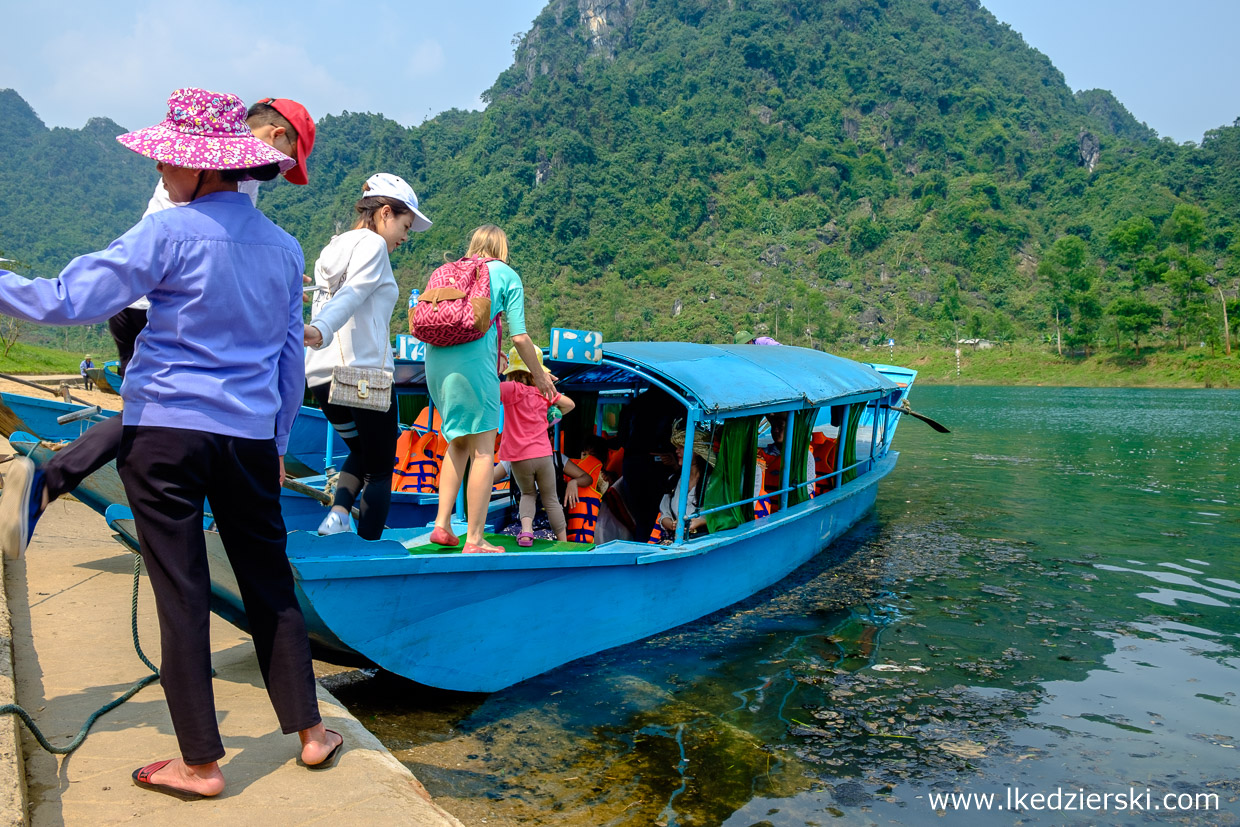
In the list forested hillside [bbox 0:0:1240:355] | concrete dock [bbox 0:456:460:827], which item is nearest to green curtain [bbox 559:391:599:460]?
concrete dock [bbox 0:456:460:827]

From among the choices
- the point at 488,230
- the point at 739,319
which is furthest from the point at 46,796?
the point at 739,319

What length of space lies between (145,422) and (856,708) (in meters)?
3.93

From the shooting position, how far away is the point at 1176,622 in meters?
6.59

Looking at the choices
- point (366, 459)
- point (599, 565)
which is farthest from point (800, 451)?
point (366, 459)

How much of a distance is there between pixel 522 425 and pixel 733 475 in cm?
176

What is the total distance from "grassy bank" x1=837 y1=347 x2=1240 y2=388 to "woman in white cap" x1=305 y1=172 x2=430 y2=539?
1748 inches

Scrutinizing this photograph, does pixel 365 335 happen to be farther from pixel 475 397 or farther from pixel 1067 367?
pixel 1067 367

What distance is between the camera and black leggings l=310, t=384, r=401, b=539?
4.07 m

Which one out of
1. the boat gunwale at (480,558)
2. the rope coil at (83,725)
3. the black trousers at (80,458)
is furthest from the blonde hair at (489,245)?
the rope coil at (83,725)

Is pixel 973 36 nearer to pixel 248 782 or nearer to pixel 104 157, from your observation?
pixel 104 157

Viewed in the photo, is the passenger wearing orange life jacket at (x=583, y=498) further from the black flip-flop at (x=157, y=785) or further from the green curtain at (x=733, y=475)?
the black flip-flop at (x=157, y=785)

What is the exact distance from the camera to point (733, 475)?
6.24 metres

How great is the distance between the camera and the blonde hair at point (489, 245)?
4.55 m

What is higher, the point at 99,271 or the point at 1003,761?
the point at 99,271
